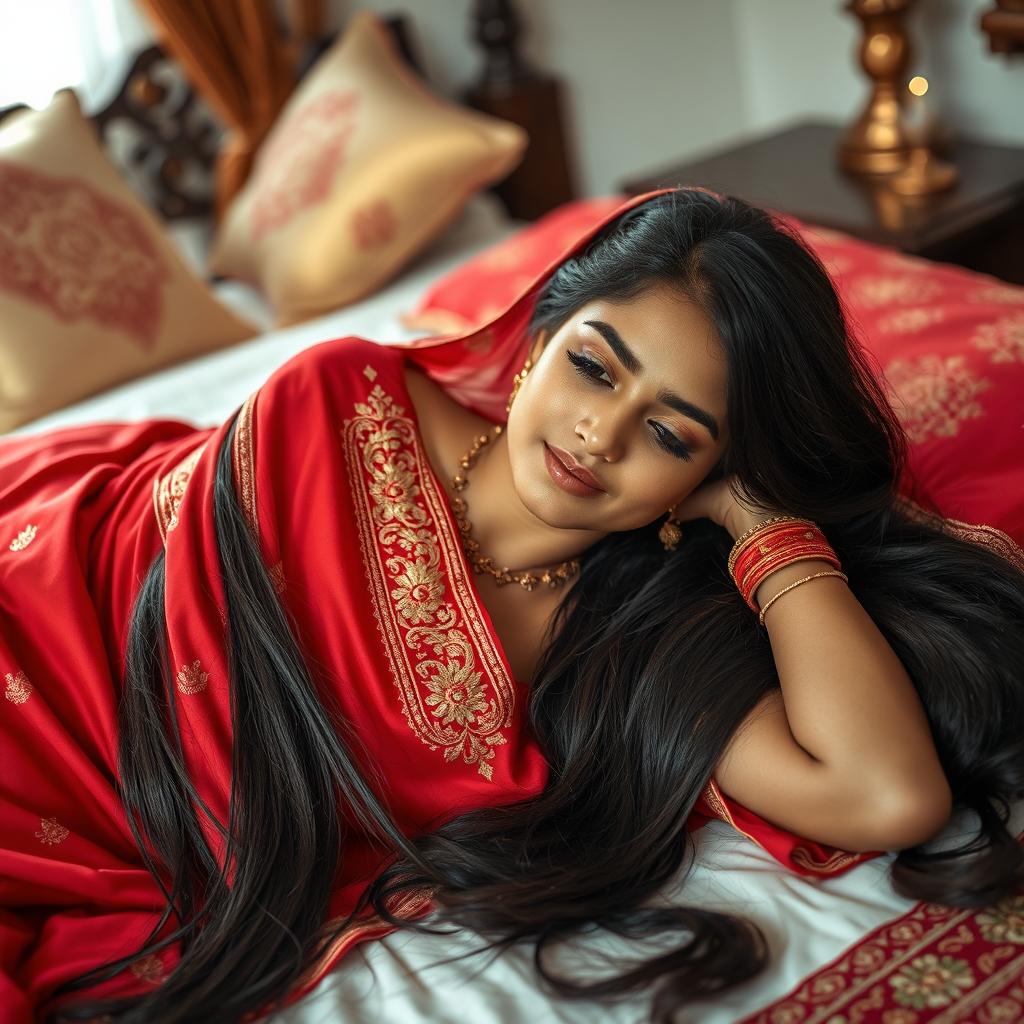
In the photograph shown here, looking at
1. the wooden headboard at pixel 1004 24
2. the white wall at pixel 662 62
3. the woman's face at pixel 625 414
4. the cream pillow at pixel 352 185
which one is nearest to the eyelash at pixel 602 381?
the woman's face at pixel 625 414

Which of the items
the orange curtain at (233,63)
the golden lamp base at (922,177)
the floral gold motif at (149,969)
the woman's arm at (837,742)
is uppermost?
the orange curtain at (233,63)

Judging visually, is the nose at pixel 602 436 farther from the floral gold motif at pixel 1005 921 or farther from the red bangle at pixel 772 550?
the floral gold motif at pixel 1005 921

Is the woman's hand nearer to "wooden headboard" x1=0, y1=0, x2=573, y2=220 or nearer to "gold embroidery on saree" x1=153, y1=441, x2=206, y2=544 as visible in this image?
"gold embroidery on saree" x1=153, y1=441, x2=206, y2=544

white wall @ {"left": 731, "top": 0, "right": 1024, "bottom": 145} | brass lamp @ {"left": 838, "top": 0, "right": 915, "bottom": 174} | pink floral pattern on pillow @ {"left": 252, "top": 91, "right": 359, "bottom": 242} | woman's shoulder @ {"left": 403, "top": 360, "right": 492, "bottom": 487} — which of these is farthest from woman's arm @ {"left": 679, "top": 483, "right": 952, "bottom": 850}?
white wall @ {"left": 731, "top": 0, "right": 1024, "bottom": 145}

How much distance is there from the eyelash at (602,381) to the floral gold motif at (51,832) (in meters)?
0.77

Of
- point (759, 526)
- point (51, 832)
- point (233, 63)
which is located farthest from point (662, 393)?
point (233, 63)

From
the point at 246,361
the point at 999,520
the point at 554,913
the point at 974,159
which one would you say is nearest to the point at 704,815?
the point at 554,913

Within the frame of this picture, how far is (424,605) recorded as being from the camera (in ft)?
4.76

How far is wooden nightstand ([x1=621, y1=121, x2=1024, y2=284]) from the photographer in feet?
8.69

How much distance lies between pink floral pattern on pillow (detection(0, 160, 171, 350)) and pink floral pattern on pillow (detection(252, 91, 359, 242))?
36 centimetres

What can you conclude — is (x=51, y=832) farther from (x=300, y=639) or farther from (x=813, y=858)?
(x=813, y=858)

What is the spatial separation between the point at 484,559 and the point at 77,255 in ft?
4.17

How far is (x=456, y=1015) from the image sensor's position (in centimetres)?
116

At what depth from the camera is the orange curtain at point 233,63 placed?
2.91 meters
